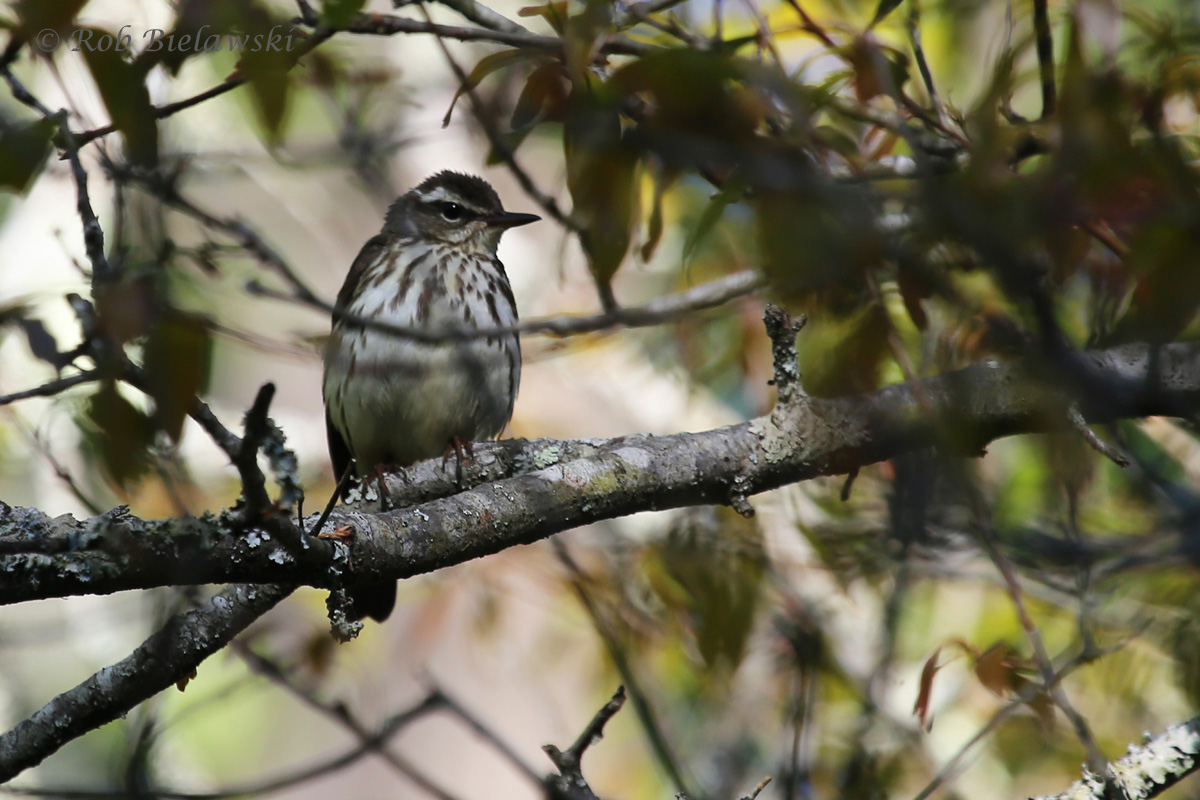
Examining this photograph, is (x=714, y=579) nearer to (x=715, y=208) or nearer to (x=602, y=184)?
(x=715, y=208)

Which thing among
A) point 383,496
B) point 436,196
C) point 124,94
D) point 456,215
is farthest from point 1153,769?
point 436,196

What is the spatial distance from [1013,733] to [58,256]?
854cm

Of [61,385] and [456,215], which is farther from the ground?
[456,215]

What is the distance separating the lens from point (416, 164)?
11328mm

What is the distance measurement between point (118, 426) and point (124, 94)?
0.72 m

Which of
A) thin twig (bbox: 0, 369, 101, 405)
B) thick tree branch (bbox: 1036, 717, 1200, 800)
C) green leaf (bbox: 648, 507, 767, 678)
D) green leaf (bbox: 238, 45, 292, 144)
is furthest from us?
green leaf (bbox: 648, 507, 767, 678)

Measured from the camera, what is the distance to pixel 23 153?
2328 millimetres

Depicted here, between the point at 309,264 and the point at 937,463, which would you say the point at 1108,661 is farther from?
the point at 309,264

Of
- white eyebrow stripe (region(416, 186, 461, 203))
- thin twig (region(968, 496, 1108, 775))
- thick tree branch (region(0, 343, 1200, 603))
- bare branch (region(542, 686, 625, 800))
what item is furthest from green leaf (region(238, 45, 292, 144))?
white eyebrow stripe (region(416, 186, 461, 203))

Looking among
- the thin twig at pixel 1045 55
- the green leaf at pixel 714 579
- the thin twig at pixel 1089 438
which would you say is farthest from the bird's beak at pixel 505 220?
the thin twig at pixel 1089 438

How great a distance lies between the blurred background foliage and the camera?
7.35 ft

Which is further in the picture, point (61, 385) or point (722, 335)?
point (722, 335)

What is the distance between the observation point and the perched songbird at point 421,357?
211 inches

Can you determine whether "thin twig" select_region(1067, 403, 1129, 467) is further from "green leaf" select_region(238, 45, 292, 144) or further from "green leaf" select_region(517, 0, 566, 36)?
"green leaf" select_region(238, 45, 292, 144)
